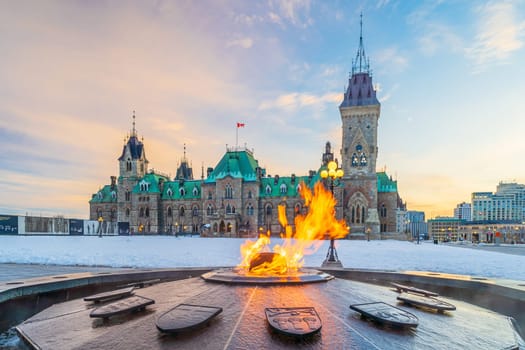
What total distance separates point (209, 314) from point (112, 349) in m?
0.98

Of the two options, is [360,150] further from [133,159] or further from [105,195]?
[105,195]

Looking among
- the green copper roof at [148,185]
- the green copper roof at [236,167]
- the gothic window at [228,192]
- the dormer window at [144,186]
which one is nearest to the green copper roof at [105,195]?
the green copper roof at [148,185]

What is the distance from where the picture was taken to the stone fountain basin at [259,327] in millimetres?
2914

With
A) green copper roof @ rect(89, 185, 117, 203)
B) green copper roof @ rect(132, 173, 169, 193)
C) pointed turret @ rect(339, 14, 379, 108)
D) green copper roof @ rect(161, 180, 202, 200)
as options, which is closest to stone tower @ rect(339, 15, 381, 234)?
pointed turret @ rect(339, 14, 379, 108)

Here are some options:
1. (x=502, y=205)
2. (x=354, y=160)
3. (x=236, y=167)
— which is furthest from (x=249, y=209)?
(x=502, y=205)

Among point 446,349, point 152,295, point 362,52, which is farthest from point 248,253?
point 362,52

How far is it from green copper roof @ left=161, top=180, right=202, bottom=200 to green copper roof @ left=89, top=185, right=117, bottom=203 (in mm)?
14499

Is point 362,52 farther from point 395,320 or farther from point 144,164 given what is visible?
point 395,320

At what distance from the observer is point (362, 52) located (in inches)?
2115

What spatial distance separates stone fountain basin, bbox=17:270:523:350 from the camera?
291 centimetres

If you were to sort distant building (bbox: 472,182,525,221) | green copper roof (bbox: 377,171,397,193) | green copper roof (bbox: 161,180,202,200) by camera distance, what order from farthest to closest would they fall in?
distant building (bbox: 472,182,525,221), green copper roof (bbox: 161,180,202,200), green copper roof (bbox: 377,171,397,193)

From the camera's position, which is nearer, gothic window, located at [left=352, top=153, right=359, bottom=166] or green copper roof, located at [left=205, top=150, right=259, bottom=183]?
gothic window, located at [left=352, top=153, right=359, bottom=166]

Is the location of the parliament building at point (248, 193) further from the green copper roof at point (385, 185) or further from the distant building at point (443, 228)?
A: the distant building at point (443, 228)

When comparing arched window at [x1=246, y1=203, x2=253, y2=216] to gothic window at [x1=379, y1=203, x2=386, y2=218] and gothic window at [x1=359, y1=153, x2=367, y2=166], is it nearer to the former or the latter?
gothic window at [x1=359, y1=153, x2=367, y2=166]
